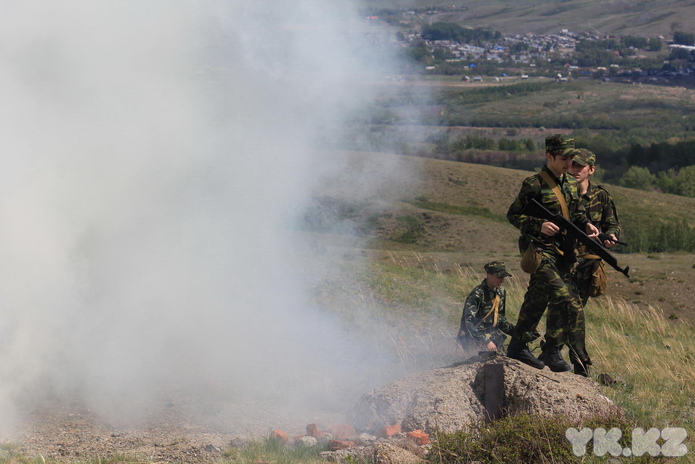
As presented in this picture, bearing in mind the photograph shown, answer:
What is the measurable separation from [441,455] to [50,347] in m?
4.59

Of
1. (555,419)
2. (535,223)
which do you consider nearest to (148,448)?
(555,419)

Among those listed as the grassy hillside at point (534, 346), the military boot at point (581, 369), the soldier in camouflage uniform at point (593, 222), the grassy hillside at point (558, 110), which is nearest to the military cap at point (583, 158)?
the soldier in camouflage uniform at point (593, 222)

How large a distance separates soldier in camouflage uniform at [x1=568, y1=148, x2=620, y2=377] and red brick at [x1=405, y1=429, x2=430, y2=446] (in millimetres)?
1764

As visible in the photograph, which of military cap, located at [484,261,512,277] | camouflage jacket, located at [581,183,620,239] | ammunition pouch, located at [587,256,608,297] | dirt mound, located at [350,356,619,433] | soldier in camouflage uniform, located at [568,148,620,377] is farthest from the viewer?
camouflage jacket, located at [581,183,620,239]

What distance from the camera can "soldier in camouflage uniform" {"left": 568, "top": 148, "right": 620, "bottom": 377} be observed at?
6832 mm

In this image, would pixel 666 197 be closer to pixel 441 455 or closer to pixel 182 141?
pixel 182 141

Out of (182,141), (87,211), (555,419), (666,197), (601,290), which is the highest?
(182,141)

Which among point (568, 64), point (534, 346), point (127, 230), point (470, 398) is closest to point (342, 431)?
point (470, 398)

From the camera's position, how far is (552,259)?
21.6ft

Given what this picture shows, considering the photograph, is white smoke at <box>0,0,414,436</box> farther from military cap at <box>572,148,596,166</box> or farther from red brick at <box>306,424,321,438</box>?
military cap at <box>572,148,596,166</box>

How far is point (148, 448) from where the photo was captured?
19.1 feet

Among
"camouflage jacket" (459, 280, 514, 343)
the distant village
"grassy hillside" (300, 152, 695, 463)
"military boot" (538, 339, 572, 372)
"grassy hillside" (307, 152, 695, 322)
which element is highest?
the distant village

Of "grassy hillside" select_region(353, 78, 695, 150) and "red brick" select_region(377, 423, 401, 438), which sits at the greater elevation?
"grassy hillside" select_region(353, 78, 695, 150)

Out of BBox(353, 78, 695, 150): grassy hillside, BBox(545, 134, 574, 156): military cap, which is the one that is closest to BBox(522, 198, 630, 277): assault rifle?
BBox(545, 134, 574, 156): military cap
